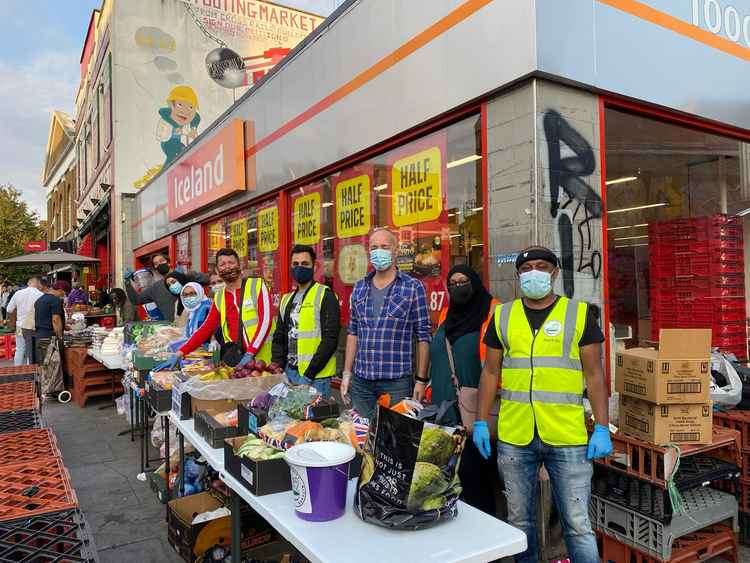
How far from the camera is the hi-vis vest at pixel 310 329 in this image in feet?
14.5

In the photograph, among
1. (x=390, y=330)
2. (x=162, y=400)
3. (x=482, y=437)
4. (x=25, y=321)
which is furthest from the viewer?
(x=25, y=321)

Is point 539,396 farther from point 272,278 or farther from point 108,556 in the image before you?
point 272,278

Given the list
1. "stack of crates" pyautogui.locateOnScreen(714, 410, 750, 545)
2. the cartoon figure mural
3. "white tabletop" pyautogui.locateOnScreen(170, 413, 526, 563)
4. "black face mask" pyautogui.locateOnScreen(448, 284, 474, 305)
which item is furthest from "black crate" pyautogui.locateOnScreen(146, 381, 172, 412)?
the cartoon figure mural

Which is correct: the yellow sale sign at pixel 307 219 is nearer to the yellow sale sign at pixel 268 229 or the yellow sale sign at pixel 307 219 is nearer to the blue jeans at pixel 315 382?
the yellow sale sign at pixel 268 229

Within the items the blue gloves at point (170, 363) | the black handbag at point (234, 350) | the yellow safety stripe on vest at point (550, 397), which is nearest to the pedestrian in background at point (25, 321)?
the blue gloves at point (170, 363)

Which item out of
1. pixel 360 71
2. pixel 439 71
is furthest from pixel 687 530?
pixel 360 71

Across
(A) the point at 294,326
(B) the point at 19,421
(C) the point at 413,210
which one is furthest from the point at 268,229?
(B) the point at 19,421

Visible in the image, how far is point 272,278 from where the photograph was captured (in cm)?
806

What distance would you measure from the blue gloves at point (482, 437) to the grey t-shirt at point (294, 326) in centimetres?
194

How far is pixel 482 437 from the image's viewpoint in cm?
301

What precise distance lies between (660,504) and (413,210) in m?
3.00

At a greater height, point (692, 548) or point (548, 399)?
point (548, 399)

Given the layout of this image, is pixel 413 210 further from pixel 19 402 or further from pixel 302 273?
pixel 19 402

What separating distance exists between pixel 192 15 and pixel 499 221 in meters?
18.2
